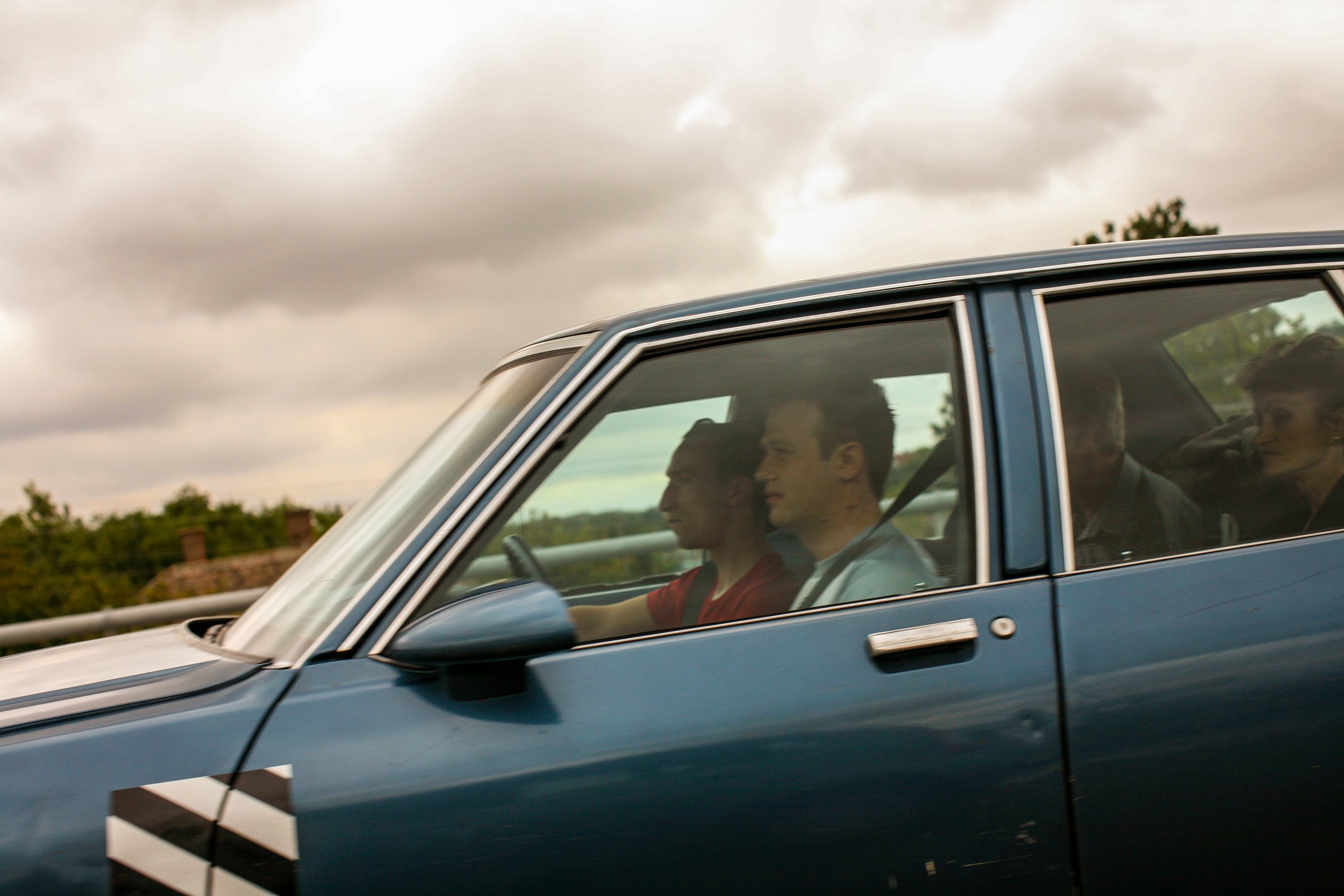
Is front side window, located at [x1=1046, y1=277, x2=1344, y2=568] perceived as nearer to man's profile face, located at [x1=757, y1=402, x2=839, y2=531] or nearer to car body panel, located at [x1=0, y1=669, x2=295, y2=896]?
man's profile face, located at [x1=757, y1=402, x2=839, y2=531]

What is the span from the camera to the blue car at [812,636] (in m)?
1.72

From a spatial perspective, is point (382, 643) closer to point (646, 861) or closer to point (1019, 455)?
point (646, 861)

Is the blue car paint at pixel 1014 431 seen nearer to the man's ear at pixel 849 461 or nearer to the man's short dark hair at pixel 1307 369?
the man's ear at pixel 849 461

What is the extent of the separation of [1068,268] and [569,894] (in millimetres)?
1518

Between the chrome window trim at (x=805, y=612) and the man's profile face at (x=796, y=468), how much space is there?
0.24 meters

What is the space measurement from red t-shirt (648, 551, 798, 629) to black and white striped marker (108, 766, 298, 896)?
705mm

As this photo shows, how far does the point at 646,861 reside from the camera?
172cm

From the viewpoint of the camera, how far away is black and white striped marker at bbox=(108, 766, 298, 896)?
1.66 metres

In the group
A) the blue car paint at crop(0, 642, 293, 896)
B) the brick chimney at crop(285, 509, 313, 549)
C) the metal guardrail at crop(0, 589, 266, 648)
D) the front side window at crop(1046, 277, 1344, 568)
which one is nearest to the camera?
the blue car paint at crop(0, 642, 293, 896)

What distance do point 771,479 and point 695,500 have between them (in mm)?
158

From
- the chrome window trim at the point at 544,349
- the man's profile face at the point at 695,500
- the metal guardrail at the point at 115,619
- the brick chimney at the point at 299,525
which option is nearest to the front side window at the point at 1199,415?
the man's profile face at the point at 695,500

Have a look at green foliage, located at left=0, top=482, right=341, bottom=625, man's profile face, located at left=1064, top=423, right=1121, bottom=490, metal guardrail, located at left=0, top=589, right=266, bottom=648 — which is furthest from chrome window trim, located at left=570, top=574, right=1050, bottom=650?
green foliage, located at left=0, top=482, right=341, bottom=625

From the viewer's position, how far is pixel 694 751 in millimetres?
1766

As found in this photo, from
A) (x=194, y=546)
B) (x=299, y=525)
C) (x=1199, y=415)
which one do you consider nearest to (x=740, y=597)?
(x=1199, y=415)
